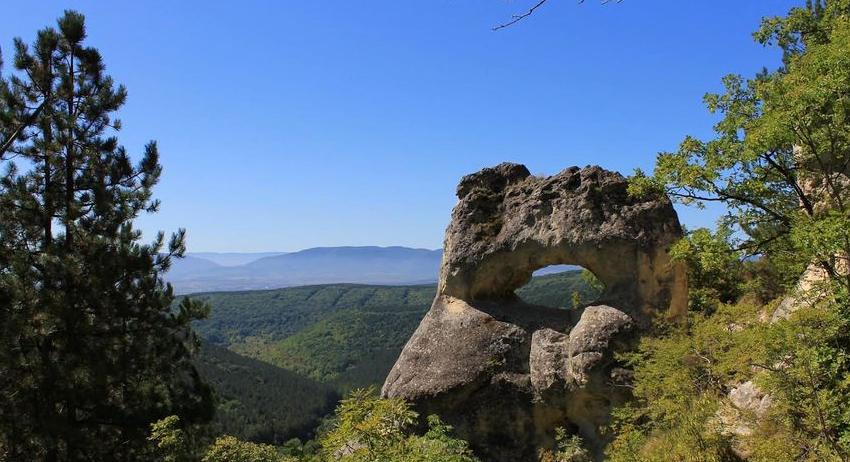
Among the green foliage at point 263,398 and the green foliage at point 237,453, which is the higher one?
the green foliage at point 237,453

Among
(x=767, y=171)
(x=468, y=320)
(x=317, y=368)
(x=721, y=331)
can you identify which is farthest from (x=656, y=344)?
(x=317, y=368)

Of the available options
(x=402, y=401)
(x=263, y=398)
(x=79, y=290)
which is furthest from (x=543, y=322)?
(x=263, y=398)

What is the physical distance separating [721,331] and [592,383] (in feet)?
16.8

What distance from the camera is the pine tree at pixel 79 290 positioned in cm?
1538

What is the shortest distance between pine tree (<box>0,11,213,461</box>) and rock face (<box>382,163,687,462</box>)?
24.6ft

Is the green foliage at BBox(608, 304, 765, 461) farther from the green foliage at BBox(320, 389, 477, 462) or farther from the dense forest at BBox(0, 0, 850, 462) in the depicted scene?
the green foliage at BBox(320, 389, 477, 462)

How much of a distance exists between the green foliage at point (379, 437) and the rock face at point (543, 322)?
8.33 m

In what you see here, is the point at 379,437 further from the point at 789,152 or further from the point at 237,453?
the point at 789,152

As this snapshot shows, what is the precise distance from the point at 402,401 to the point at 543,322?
32.6 feet

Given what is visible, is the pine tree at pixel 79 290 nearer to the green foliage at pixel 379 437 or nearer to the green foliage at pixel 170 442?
the green foliage at pixel 170 442

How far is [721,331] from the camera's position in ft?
41.7

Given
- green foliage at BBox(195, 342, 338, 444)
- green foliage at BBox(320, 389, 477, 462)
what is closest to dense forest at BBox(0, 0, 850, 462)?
green foliage at BBox(320, 389, 477, 462)

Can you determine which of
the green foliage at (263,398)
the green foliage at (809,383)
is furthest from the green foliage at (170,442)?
the green foliage at (263,398)

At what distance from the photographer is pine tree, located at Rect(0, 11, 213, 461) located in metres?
15.4
